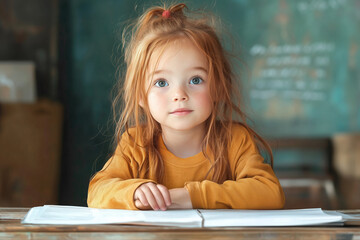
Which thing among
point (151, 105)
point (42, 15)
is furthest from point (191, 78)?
point (42, 15)

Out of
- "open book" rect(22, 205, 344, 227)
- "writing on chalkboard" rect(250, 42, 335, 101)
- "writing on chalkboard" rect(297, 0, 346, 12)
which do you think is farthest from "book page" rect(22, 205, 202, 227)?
"writing on chalkboard" rect(297, 0, 346, 12)

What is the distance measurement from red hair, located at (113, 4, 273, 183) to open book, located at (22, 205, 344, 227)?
0.90 ft

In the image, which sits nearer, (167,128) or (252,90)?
(167,128)

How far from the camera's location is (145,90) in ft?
3.18

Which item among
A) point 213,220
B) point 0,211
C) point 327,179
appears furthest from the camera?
point 327,179

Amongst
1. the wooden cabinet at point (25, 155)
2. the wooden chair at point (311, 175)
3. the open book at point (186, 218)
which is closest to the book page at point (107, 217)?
the open book at point (186, 218)

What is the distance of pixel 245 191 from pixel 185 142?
8.1 inches

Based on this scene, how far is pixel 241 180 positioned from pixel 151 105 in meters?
0.23

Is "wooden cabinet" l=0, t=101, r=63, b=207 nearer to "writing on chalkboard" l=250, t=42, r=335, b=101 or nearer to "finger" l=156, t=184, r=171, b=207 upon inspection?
"writing on chalkboard" l=250, t=42, r=335, b=101

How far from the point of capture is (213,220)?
67 centimetres

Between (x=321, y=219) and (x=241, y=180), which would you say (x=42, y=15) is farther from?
(x=321, y=219)

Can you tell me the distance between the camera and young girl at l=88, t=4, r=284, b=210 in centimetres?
87

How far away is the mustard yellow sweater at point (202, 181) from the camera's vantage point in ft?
2.80

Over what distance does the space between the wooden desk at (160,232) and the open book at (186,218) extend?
0.07ft
